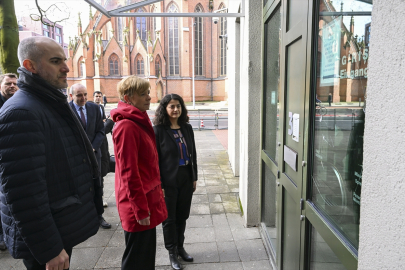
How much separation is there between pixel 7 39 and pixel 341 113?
6.01m

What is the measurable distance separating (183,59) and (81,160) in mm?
46145

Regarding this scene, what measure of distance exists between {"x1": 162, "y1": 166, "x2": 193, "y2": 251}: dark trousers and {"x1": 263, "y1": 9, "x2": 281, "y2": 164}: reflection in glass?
3.41ft

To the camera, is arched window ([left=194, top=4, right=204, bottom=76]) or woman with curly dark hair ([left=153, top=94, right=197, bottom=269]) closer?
woman with curly dark hair ([left=153, top=94, right=197, bottom=269])

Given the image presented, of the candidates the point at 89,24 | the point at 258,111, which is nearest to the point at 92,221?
the point at 258,111

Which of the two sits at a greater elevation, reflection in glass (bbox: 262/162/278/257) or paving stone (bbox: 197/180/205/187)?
reflection in glass (bbox: 262/162/278/257)

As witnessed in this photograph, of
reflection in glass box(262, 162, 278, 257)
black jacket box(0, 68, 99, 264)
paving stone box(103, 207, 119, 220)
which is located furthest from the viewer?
paving stone box(103, 207, 119, 220)

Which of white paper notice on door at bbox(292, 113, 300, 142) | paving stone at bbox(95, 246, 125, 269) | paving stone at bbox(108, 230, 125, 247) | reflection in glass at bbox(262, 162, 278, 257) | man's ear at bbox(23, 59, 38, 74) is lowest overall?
paving stone at bbox(108, 230, 125, 247)

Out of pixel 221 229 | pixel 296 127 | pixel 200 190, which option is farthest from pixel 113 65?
pixel 296 127

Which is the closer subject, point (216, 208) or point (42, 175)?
point (42, 175)

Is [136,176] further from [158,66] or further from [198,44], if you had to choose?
[198,44]

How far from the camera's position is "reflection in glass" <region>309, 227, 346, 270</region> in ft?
5.76

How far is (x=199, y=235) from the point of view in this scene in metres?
4.12

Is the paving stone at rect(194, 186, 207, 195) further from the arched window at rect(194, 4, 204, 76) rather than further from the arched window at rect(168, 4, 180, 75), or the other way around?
the arched window at rect(168, 4, 180, 75)

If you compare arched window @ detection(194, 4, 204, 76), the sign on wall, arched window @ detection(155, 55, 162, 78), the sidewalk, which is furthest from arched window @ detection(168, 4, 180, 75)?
the sign on wall
